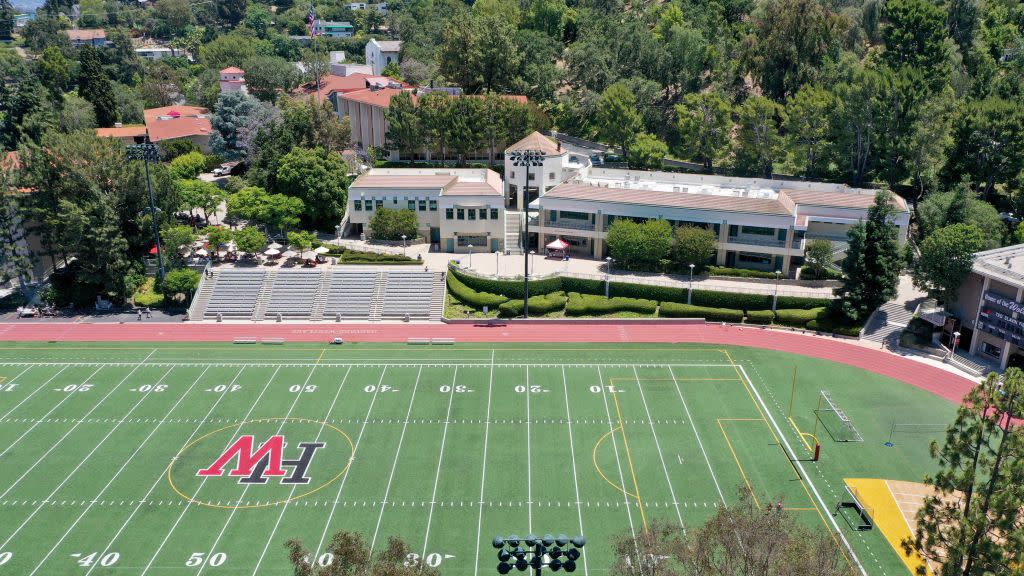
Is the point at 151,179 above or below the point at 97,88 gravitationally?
below

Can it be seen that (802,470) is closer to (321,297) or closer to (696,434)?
(696,434)

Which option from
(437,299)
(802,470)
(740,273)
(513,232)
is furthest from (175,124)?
(802,470)

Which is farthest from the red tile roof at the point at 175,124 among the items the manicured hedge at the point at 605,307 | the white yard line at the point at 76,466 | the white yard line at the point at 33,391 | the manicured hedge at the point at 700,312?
the manicured hedge at the point at 700,312

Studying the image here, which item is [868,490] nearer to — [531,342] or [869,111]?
[531,342]

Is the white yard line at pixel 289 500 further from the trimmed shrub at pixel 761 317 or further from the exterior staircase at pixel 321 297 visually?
the trimmed shrub at pixel 761 317

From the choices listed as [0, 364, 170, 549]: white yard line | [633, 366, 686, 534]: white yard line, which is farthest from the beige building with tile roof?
[0, 364, 170, 549]: white yard line

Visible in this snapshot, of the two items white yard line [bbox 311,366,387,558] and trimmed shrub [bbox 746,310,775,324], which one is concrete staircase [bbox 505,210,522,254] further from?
white yard line [bbox 311,366,387,558]

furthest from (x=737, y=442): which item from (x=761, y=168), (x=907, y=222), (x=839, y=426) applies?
Answer: (x=761, y=168)
